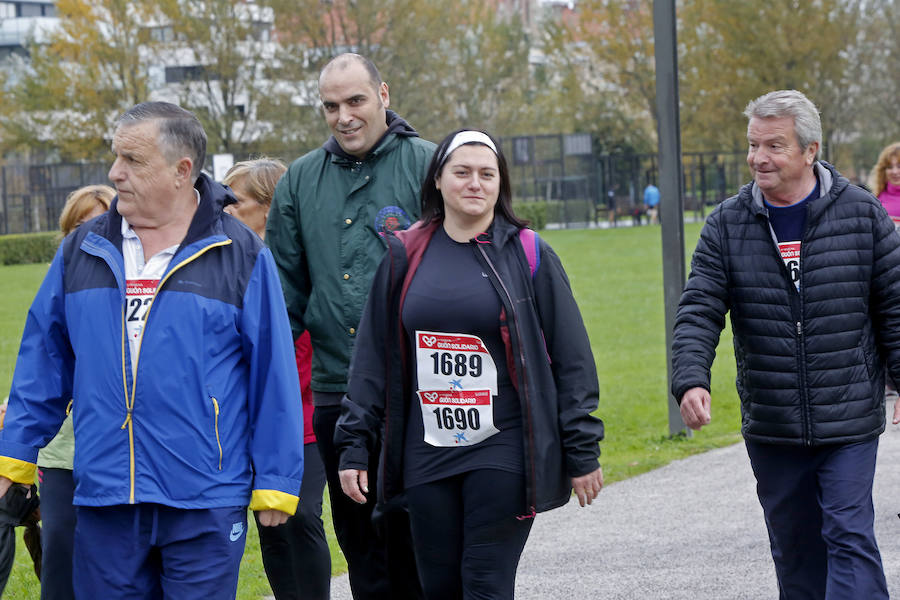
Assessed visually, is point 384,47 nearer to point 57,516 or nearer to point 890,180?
point 890,180

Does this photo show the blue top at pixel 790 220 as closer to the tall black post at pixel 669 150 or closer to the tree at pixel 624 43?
the tall black post at pixel 669 150

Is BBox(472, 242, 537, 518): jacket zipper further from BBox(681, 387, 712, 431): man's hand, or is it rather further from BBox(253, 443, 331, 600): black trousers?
BBox(253, 443, 331, 600): black trousers

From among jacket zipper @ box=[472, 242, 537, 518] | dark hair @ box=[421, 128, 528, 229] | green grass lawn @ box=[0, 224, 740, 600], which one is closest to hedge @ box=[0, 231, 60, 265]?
green grass lawn @ box=[0, 224, 740, 600]

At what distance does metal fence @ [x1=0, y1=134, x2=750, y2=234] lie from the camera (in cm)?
4606

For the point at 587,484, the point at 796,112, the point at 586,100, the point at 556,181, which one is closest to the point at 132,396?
the point at 587,484

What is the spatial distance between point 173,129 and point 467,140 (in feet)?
3.23

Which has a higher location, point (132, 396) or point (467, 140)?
point (467, 140)

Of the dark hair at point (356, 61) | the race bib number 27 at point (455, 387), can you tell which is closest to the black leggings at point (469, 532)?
the race bib number 27 at point (455, 387)

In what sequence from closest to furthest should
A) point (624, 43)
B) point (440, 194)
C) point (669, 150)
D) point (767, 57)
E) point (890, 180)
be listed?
point (440, 194), point (669, 150), point (890, 180), point (767, 57), point (624, 43)

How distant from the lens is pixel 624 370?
44.7ft

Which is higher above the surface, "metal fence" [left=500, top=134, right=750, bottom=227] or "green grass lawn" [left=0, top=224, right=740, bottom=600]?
"metal fence" [left=500, top=134, right=750, bottom=227]

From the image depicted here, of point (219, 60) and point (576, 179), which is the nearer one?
point (219, 60)

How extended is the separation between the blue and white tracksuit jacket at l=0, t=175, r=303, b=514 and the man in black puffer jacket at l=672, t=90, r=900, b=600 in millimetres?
1582

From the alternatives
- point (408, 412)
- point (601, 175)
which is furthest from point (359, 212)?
point (601, 175)
